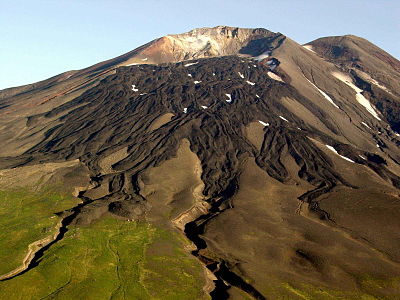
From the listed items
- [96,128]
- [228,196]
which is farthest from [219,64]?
[228,196]

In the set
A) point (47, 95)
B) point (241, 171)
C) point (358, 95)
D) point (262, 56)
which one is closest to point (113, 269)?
point (241, 171)

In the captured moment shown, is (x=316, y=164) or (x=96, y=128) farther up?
(x=96, y=128)

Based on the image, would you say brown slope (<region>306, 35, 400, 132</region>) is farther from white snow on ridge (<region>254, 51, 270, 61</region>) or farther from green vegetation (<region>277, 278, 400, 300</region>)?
green vegetation (<region>277, 278, 400, 300</region>)

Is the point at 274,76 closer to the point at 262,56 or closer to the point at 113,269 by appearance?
the point at 262,56

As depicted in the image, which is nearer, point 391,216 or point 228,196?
point 391,216

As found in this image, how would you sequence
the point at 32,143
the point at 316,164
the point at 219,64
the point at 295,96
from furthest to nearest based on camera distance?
the point at 219,64 → the point at 295,96 → the point at 32,143 → the point at 316,164

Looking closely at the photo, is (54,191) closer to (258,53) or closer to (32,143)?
(32,143)
